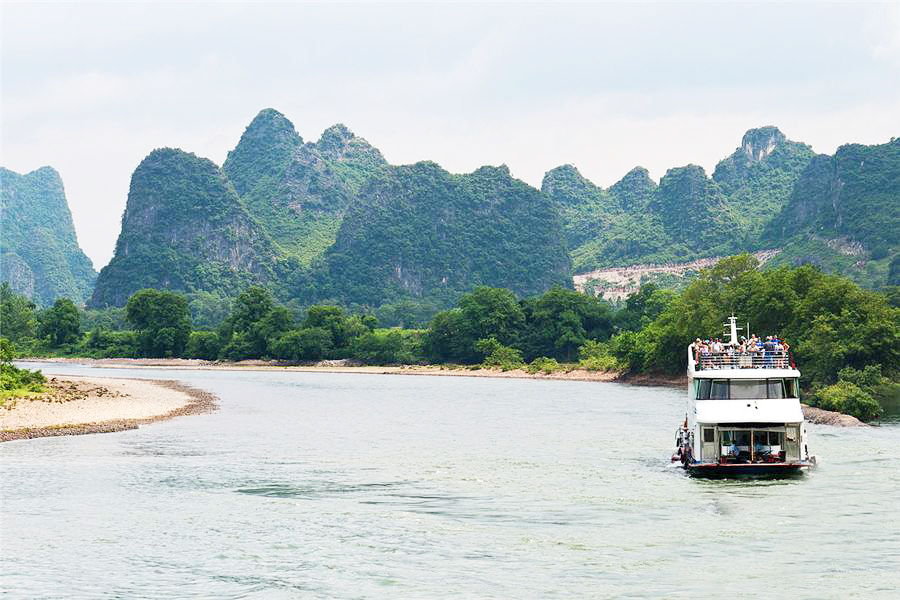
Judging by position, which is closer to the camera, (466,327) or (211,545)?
(211,545)

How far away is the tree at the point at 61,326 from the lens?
18375 cm

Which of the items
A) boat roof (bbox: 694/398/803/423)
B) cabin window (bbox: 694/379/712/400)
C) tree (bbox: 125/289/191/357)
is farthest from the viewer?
tree (bbox: 125/289/191/357)

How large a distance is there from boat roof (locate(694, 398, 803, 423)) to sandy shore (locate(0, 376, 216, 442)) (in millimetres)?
34658

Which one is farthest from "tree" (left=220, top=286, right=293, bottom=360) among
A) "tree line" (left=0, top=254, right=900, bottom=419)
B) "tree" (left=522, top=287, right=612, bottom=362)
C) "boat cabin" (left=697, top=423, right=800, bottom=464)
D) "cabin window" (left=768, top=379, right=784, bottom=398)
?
"cabin window" (left=768, top=379, right=784, bottom=398)

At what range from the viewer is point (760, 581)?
26.1 metres

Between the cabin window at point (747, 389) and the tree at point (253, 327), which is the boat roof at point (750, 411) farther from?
the tree at point (253, 327)

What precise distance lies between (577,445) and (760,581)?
1100 inches

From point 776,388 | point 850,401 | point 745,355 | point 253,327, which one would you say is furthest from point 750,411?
point 253,327

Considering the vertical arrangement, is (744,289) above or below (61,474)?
above

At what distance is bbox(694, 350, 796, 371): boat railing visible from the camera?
4272cm

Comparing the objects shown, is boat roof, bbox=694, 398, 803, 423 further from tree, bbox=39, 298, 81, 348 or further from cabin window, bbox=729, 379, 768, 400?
tree, bbox=39, 298, 81, 348

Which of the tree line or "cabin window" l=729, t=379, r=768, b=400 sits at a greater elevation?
the tree line

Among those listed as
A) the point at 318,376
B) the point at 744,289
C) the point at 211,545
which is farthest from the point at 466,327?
the point at 211,545

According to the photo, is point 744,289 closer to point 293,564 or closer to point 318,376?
point 318,376
